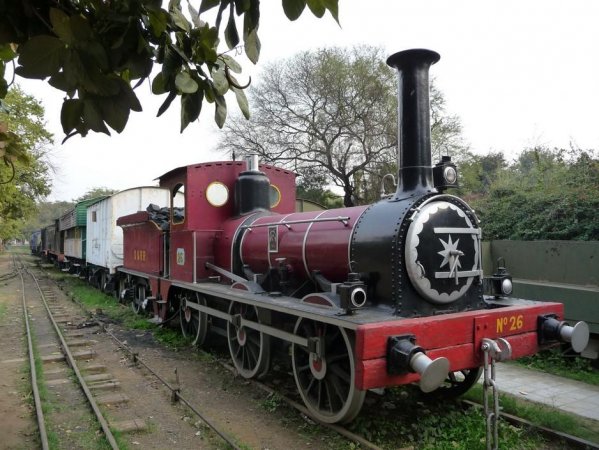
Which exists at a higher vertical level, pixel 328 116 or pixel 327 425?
pixel 328 116

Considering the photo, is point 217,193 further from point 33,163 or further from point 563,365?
point 33,163

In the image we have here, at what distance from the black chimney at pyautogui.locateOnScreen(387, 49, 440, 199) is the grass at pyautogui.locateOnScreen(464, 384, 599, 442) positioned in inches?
93.3

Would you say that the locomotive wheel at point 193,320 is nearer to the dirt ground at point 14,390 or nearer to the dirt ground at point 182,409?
the dirt ground at point 182,409

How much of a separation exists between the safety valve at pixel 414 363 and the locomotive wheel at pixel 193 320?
414 cm

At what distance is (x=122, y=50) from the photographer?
1.73m

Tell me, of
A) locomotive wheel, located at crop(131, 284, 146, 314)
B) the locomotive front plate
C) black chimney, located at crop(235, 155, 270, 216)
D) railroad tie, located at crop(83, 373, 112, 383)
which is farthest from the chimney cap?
locomotive wheel, located at crop(131, 284, 146, 314)

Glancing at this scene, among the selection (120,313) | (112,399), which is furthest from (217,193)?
(120,313)

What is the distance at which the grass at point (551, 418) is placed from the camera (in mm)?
4426

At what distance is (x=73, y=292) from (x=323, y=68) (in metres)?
15.9

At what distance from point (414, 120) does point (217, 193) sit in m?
3.86

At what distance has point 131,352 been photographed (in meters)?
7.47

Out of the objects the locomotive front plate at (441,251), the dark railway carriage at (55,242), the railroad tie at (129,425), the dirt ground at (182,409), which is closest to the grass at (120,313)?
the dirt ground at (182,409)

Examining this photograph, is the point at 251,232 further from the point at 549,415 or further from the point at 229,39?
the point at 229,39

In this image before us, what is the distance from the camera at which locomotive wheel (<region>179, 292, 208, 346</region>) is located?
7.46 m
